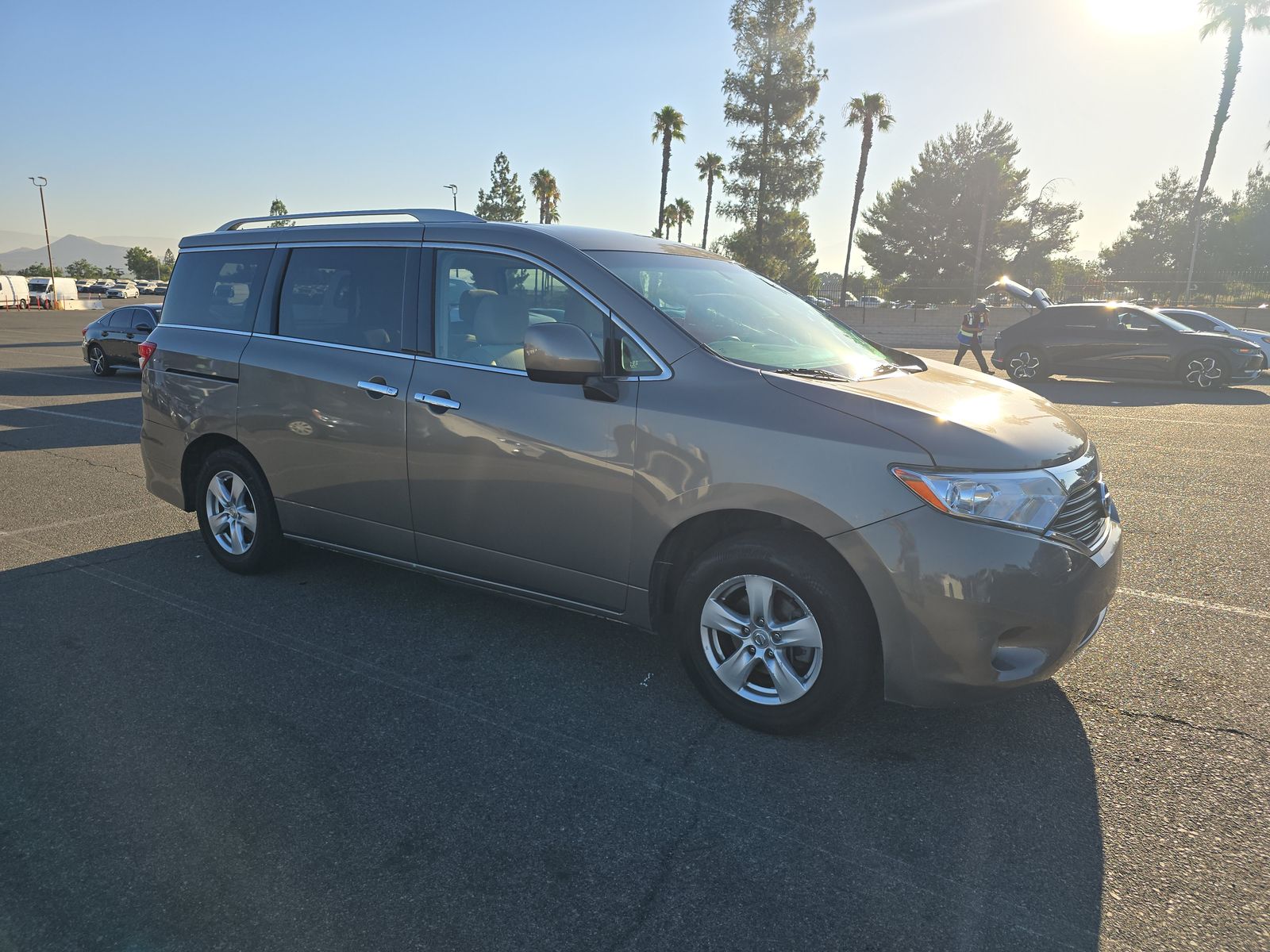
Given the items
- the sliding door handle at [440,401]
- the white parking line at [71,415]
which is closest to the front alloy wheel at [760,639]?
the sliding door handle at [440,401]

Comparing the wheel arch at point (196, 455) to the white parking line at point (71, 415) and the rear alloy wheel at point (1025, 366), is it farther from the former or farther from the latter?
the rear alloy wheel at point (1025, 366)

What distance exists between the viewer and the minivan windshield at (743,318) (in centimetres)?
339

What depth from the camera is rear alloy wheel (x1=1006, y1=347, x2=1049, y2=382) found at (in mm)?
16344

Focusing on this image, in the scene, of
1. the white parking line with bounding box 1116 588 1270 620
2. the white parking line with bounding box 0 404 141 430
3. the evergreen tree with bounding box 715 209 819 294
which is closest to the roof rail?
the white parking line with bounding box 1116 588 1270 620

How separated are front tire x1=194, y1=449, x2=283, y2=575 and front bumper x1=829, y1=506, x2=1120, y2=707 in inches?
132

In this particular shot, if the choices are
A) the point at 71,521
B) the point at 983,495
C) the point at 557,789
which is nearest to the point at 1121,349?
the point at 983,495

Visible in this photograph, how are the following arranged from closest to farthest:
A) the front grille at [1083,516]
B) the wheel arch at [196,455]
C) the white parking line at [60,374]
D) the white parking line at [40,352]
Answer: the front grille at [1083,516], the wheel arch at [196,455], the white parking line at [60,374], the white parking line at [40,352]

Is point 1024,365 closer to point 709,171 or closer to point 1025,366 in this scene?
point 1025,366

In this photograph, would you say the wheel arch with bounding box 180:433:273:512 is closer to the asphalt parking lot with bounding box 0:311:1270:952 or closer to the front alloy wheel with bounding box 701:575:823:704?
the asphalt parking lot with bounding box 0:311:1270:952

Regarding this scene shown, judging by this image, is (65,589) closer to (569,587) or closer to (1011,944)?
(569,587)

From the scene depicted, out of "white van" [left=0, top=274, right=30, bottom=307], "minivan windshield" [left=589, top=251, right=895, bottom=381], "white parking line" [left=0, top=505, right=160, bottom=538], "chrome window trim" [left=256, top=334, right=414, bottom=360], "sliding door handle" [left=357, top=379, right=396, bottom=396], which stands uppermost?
"minivan windshield" [left=589, top=251, right=895, bottom=381]

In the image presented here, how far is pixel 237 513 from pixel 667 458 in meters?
3.01

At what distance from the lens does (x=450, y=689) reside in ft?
11.6

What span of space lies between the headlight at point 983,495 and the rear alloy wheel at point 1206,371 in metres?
15.0
